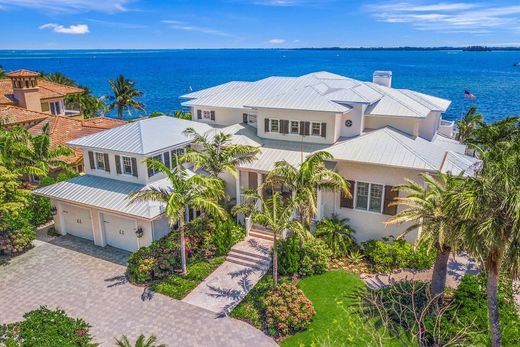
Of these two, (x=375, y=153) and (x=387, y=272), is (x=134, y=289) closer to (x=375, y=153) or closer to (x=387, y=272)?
(x=387, y=272)

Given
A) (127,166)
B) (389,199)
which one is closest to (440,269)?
(389,199)

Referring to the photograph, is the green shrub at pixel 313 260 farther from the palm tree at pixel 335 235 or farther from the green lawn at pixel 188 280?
the green lawn at pixel 188 280

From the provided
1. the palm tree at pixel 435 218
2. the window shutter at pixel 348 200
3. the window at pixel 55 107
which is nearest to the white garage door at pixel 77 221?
the window shutter at pixel 348 200

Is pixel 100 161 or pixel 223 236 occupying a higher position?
pixel 100 161

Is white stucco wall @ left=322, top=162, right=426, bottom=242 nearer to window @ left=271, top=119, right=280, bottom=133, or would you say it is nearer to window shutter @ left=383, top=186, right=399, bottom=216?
window shutter @ left=383, top=186, right=399, bottom=216

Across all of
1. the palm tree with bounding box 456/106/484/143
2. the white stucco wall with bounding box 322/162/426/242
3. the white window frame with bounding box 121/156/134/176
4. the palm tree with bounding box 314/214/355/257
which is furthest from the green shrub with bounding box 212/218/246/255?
the palm tree with bounding box 456/106/484/143

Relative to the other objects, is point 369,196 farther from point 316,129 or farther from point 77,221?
point 77,221
